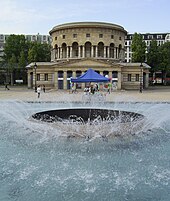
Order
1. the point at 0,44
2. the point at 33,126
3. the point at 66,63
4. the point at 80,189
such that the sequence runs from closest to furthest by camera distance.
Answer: the point at 80,189
the point at 33,126
the point at 66,63
the point at 0,44

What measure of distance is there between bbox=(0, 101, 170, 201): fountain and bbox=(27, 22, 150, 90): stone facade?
40.9 metres

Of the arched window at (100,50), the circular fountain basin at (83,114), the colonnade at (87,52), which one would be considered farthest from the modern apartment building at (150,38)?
the circular fountain basin at (83,114)

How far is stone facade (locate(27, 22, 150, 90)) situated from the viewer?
54.9m

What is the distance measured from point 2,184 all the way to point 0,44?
464ft

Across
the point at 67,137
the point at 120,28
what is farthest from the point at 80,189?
the point at 120,28

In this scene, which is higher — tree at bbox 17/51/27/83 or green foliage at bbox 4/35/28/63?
green foliage at bbox 4/35/28/63

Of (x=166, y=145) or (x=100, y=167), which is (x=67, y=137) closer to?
(x=100, y=167)

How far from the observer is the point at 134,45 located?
6944 centimetres

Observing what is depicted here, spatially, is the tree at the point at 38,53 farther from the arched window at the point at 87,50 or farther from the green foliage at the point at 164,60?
the green foliage at the point at 164,60

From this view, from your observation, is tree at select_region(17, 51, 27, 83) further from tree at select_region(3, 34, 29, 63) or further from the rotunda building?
the rotunda building

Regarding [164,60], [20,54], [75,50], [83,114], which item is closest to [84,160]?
[83,114]

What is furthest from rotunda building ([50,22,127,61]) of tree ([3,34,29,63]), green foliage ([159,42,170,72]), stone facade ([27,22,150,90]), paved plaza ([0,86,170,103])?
paved plaza ([0,86,170,103])

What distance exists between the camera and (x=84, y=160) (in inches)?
344

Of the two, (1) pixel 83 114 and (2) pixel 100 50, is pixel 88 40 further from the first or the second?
(1) pixel 83 114
